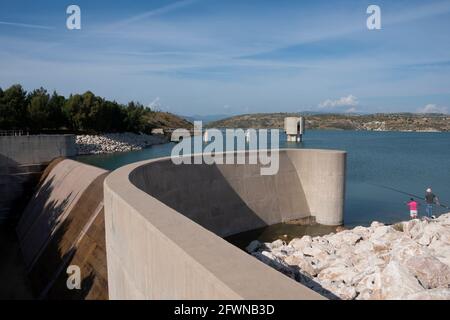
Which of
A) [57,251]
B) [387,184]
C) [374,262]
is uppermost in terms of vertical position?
[374,262]

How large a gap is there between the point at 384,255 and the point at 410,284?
316 centimetres

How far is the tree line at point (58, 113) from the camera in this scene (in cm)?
3803

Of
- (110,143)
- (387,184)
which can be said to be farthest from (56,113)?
(387,184)

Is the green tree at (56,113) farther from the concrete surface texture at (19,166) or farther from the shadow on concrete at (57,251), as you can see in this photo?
the shadow on concrete at (57,251)

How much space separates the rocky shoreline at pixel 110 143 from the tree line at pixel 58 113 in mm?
2157

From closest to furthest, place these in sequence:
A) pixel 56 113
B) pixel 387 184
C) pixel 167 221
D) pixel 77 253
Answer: pixel 167 221 < pixel 77 253 < pixel 387 184 < pixel 56 113

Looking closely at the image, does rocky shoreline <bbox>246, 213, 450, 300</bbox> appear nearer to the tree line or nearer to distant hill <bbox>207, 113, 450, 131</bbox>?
the tree line

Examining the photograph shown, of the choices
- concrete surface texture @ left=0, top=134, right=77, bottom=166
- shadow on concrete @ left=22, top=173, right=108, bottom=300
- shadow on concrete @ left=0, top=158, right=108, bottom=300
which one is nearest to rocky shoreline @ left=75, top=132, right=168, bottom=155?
concrete surface texture @ left=0, top=134, right=77, bottom=166

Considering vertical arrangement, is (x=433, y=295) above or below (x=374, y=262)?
above

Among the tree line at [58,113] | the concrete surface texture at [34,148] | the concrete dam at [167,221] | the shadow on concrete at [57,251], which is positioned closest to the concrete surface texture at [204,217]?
the concrete dam at [167,221]

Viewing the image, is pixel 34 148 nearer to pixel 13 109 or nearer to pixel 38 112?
pixel 13 109

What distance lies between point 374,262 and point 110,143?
43381mm

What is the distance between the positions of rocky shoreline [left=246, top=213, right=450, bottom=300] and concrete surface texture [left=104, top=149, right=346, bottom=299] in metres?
3.36

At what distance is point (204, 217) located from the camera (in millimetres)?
16391
